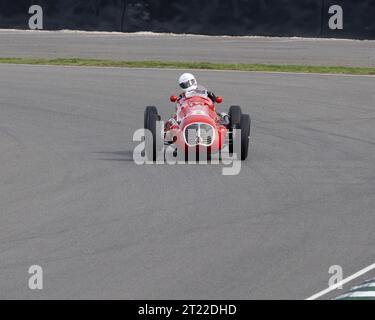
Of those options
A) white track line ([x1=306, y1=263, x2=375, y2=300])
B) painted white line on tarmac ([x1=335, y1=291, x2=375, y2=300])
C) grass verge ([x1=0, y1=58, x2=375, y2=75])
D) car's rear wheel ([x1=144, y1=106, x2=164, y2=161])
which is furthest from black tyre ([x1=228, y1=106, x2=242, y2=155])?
grass verge ([x1=0, y1=58, x2=375, y2=75])

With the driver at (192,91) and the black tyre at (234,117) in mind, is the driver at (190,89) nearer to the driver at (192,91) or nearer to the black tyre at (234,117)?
the driver at (192,91)

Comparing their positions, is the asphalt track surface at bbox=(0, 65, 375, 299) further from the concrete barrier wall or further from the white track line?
the concrete barrier wall

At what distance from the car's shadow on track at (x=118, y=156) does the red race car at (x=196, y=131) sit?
1.33 ft

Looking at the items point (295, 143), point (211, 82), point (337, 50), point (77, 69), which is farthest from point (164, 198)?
point (337, 50)

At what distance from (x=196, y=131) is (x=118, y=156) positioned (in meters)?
1.40

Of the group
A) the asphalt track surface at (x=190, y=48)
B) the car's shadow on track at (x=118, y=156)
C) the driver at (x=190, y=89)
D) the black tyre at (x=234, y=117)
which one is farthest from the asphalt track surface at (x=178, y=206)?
the asphalt track surface at (x=190, y=48)

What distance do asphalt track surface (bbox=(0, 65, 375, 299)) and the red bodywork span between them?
1.13 ft

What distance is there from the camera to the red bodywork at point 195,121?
590 inches

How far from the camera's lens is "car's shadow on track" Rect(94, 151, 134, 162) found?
15.6 metres

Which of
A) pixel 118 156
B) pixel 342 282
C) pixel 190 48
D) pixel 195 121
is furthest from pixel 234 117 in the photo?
pixel 190 48

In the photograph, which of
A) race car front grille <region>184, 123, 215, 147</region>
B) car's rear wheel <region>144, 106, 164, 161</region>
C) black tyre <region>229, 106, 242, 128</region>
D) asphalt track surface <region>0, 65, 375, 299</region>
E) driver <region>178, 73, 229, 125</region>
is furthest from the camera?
driver <region>178, 73, 229, 125</region>

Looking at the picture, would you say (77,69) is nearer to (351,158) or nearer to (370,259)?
(351,158)

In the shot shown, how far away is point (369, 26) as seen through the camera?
2952 centimetres
